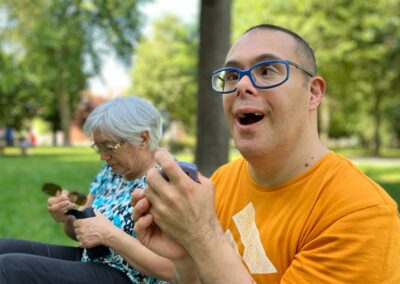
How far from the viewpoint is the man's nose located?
163 cm

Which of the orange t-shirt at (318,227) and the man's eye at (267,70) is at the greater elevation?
the man's eye at (267,70)

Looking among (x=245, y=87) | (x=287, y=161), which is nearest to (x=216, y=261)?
(x=287, y=161)

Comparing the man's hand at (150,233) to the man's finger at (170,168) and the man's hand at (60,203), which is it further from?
the man's hand at (60,203)

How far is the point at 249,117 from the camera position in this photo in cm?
167

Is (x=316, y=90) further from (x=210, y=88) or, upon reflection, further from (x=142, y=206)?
(x=210, y=88)

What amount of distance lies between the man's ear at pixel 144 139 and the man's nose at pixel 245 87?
1272 mm

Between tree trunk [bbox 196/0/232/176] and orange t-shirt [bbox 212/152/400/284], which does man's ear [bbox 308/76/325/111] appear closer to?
orange t-shirt [bbox 212/152/400/284]

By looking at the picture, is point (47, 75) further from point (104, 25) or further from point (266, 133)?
point (266, 133)

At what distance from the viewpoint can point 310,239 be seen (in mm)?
1513

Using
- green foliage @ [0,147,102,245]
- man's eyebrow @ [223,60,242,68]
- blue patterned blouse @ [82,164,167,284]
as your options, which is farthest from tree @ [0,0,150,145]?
man's eyebrow @ [223,60,242,68]

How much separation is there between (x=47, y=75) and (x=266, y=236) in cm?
2855

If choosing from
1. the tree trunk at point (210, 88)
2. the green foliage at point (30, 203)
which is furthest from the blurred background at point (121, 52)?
the tree trunk at point (210, 88)

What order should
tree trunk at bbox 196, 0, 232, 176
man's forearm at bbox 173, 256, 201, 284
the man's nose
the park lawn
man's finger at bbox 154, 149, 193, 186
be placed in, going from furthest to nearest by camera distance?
tree trunk at bbox 196, 0, 232, 176 < the park lawn < the man's nose < man's forearm at bbox 173, 256, 201, 284 < man's finger at bbox 154, 149, 193, 186

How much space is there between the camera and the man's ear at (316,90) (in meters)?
1.75
